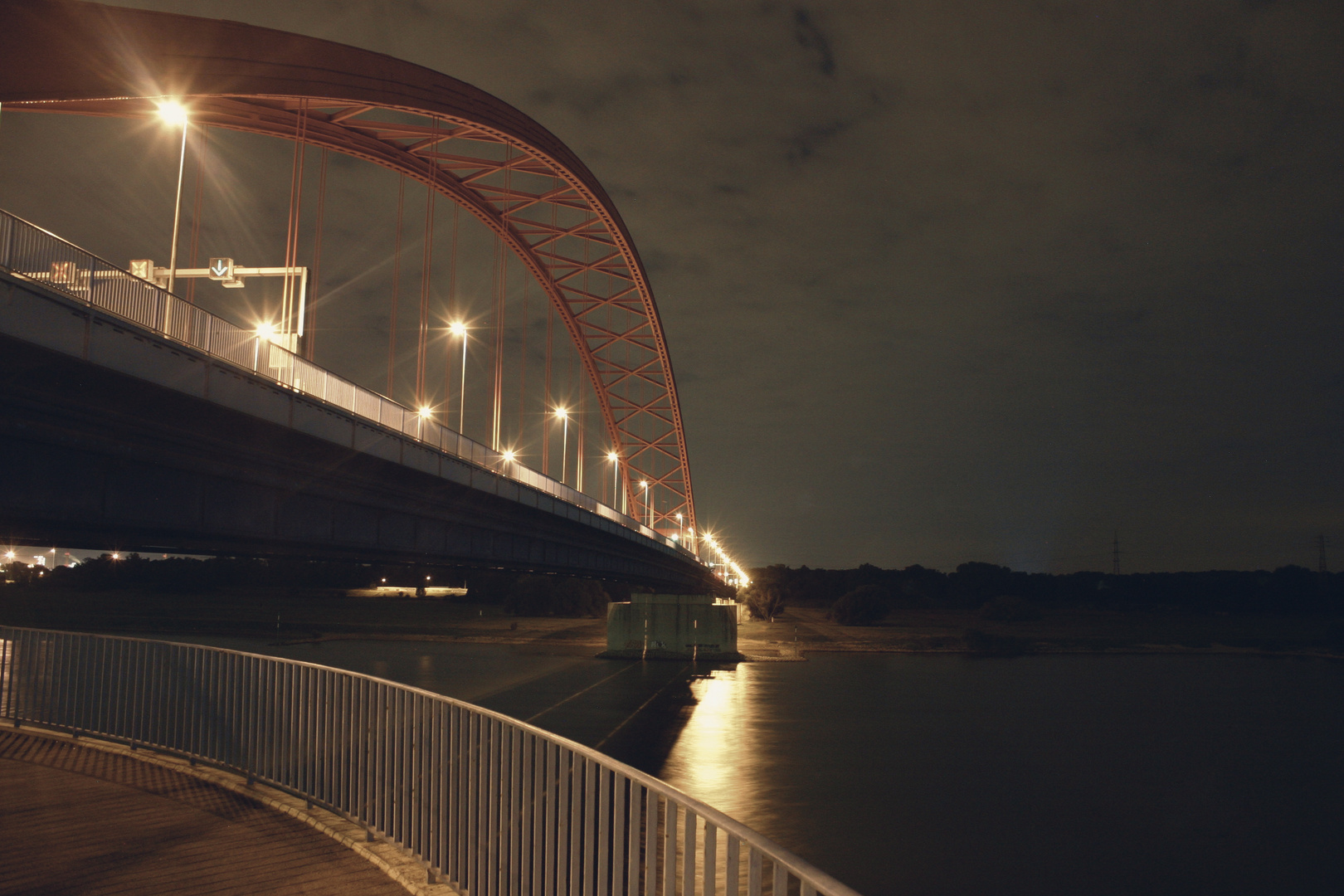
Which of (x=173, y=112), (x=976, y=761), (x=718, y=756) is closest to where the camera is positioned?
(x=173, y=112)

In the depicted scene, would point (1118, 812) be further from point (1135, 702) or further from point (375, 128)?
point (375, 128)

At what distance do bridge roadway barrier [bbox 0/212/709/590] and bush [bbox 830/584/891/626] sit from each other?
6824 centimetres

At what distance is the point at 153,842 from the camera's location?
734 cm

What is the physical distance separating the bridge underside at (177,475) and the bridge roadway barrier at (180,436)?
0.03m

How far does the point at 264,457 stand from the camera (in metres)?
16.0

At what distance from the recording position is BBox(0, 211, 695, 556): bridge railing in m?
11.1

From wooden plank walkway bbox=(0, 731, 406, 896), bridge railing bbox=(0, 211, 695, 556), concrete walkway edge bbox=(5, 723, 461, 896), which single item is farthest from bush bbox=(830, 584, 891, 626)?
wooden plank walkway bbox=(0, 731, 406, 896)

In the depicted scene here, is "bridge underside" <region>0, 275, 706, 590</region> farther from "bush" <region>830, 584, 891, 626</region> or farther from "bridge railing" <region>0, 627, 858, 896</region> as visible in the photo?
"bush" <region>830, 584, 891, 626</region>

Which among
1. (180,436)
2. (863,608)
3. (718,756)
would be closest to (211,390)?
(180,436)

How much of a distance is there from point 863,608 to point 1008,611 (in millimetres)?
22785

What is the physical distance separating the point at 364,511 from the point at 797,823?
1253 cm

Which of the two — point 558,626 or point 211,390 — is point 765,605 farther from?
point 211,390

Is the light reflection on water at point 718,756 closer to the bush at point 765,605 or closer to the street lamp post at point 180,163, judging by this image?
the street lamp post at point 180,163

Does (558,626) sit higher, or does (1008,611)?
(1008,611)
